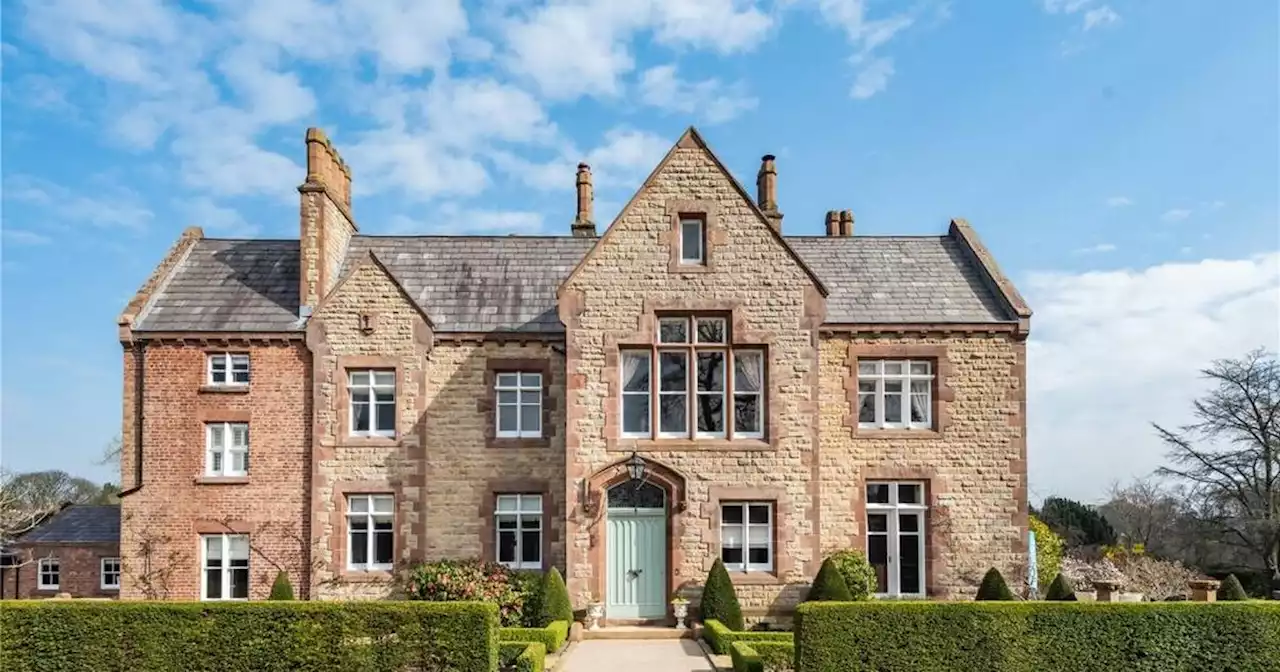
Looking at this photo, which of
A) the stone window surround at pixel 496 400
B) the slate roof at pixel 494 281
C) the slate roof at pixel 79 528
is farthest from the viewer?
the slate roof at pixel 79 528

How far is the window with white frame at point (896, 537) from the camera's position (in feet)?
74.1

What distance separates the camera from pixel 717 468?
2122 centimetres

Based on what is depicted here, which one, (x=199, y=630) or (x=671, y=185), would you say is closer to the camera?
(x=199, y=630)

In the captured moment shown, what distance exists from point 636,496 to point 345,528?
24.2 feet

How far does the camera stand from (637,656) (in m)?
17.4

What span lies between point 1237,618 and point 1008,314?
997 centimetres

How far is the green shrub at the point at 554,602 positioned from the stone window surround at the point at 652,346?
10.5 ft

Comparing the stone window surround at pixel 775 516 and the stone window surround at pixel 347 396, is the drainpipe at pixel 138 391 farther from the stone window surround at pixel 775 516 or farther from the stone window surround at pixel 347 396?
the stone window surround at pixel 775 516

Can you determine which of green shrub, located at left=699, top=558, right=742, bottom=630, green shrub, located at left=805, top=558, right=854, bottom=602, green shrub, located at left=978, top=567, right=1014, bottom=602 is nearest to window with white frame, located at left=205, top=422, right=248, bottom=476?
green shrub, located at left=699, top=558, right=742, bottom=630

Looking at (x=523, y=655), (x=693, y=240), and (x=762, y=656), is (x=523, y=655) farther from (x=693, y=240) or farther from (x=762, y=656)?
(x=693, y=240)

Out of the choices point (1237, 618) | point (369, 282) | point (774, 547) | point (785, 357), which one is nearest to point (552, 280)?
point (369, 282)

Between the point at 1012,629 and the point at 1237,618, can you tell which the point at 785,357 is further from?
the point at 1237,618

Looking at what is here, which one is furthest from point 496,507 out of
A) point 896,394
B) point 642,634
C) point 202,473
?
point 896,394

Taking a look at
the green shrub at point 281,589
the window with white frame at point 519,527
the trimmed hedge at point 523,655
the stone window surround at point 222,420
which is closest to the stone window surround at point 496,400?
the window with white frame at point 519,527
